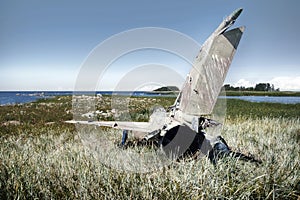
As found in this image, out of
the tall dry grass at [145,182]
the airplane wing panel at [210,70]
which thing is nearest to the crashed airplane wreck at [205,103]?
the airplane wing panel at [210,70]

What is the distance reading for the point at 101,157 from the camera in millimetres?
3061

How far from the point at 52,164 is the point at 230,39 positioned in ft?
10.1

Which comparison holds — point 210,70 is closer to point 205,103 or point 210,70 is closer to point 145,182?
point 205,103

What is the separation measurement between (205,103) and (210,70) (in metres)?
0.50

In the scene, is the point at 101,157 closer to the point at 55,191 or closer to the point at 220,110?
the point at 55,191

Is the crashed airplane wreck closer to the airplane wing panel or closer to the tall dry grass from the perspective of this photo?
the airplane wing panel

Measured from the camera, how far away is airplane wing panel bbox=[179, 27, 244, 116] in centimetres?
275

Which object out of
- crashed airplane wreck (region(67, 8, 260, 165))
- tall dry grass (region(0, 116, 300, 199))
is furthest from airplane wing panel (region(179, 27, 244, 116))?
tall dry grass (region(0, 116, 300, 199))

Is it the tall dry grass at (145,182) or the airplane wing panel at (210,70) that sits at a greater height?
the airplane wing panel at (210,70)

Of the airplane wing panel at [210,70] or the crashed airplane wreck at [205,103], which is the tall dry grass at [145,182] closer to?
the crashed airplane wreck at [205,103]

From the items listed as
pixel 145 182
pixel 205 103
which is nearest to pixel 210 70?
pixel 205 103

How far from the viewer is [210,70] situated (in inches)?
114

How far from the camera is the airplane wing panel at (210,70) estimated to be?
2750 mm

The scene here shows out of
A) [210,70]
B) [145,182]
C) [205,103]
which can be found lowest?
[145,182]
